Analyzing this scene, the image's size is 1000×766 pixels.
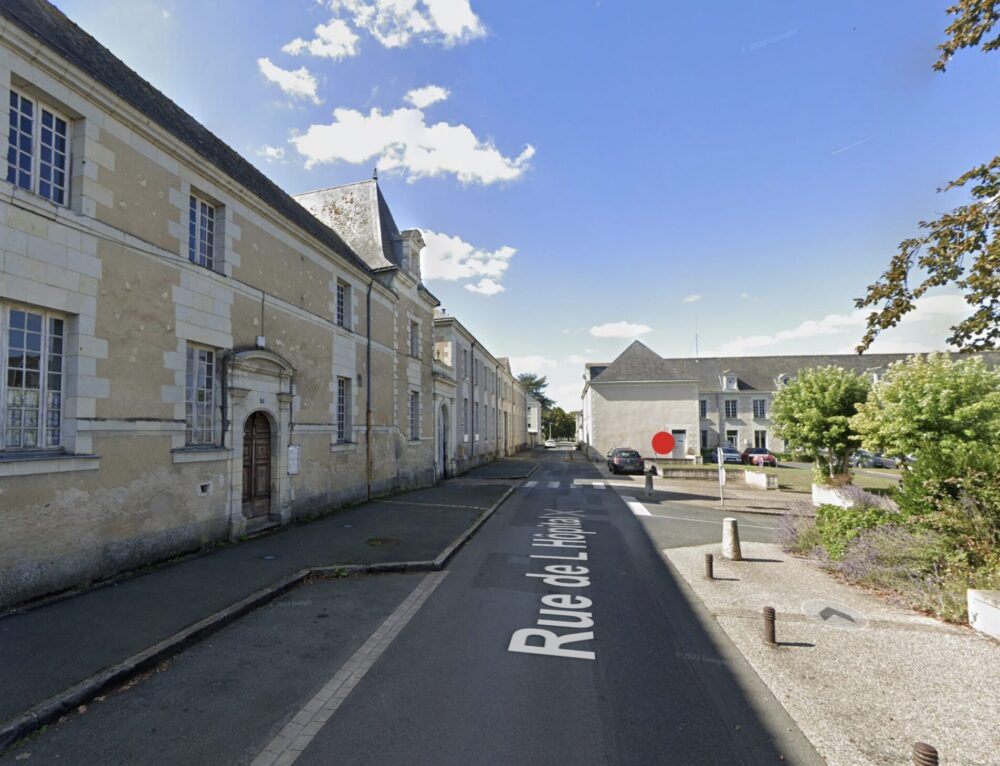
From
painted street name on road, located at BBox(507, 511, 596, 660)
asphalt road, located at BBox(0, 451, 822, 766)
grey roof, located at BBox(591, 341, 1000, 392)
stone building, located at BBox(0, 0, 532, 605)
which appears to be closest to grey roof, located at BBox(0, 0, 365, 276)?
stone building, located at BBox(0, 0, 532, 605)

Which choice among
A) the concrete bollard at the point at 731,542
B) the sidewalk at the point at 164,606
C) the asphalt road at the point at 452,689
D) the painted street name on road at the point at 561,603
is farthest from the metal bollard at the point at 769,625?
the sidewalk at the point at 164,606

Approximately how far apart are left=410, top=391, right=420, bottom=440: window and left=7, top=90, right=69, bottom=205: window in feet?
42.8

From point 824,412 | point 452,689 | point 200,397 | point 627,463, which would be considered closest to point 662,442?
point 824,412

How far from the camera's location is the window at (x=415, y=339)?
1920 cm

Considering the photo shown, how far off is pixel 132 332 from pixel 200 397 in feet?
6.12

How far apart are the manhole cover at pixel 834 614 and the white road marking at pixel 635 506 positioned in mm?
7357

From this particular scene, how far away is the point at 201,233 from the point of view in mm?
9164

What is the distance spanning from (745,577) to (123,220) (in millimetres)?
11070

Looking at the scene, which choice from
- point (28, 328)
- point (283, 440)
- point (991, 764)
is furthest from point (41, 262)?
point (991, 764)

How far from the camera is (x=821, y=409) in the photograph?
52.0 ft

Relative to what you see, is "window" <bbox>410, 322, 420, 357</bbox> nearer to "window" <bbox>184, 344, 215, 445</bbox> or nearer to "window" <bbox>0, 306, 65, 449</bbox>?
"window" <bbox>184, 344, 215, 445</bbox>

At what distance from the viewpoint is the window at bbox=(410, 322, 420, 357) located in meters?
19.2

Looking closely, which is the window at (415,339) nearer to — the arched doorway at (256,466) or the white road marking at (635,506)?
the arched doorway at (256,466)

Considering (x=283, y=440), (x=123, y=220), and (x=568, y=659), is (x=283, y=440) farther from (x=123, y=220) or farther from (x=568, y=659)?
(x=568, y=659)
